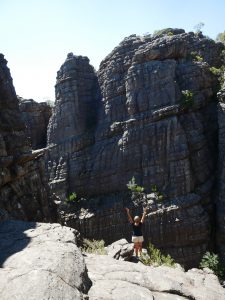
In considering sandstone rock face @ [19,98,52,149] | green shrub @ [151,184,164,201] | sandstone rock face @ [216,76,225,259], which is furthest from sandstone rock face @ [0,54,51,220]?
sandstone rock face @ [19,98,52,149]

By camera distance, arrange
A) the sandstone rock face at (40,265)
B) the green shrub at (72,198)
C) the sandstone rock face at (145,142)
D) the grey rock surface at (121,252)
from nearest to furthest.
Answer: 1. the sandstone rock face at (40,265)
2. the grey rock surface at (121,252)
3. the sandstone rock face at (145,142)
4. the green shrub at (72,198)

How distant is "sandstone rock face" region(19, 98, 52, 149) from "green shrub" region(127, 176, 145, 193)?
14.2 metres

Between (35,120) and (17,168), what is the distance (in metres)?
26.7

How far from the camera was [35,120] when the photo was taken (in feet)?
134

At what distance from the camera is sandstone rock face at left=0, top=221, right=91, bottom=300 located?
5.83 m

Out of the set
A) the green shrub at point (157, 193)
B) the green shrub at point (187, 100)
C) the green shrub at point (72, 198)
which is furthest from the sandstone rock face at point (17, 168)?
the green shrub at point (187, 100)

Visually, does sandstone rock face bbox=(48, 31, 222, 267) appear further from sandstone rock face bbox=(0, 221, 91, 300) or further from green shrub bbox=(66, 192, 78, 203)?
sandstone rock face bbox=(0, 221, 91, 300)

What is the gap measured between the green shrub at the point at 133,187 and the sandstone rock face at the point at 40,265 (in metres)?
19.7

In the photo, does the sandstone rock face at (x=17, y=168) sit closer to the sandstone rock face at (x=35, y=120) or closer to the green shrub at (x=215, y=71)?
the green shrub at (x=215, y=71)

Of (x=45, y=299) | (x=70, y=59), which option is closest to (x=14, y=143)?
(x=45, y=299)

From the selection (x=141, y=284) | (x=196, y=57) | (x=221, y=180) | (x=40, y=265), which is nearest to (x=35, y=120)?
(x=196, y=57)

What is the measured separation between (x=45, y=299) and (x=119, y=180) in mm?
25595

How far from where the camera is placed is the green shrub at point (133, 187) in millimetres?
29234

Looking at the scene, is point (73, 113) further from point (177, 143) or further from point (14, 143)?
point (14, 143)
